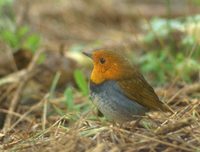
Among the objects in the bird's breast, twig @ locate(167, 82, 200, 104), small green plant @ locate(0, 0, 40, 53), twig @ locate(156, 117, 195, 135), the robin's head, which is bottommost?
twig @ locate(167, 82, 200, 104)

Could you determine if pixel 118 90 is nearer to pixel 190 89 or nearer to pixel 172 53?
pixel 190 89

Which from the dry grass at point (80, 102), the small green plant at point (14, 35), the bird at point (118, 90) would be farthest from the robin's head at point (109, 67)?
the small green plant at point (14, 35)

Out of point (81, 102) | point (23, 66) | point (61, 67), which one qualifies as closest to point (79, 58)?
point (61, 67)

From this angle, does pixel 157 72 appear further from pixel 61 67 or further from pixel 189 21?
pixel 61 67

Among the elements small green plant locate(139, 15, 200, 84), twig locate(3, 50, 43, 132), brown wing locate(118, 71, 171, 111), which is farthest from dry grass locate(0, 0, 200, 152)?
small green plant locate(139, 15, 200, 84)

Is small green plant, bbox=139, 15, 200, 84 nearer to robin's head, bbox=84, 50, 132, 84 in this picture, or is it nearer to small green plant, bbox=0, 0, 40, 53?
small green plant, bbox=0, 0, 40, 53

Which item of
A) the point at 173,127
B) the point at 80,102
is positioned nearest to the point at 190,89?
the point at 80,102
